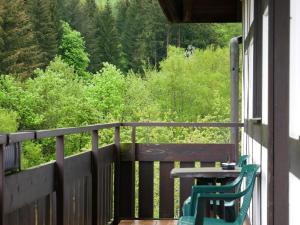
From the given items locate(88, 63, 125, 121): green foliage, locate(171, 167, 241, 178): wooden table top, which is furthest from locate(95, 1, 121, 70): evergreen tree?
locate(171, 167, 241, 178): wooden table top

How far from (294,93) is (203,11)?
5.95 metres

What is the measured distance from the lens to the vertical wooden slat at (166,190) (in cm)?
673

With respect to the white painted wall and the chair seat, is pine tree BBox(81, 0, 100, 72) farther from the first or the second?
the white painted wall

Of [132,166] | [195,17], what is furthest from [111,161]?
[195,17]

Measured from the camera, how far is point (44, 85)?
45.2 m

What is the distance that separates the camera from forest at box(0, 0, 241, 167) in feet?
141

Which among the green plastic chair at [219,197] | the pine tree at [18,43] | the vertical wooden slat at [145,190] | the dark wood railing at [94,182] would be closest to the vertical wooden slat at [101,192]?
the dark wood railing at [94,182]

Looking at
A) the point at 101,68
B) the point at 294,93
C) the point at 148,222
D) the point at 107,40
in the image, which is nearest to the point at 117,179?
the point at 148,222

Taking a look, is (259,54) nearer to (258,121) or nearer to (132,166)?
(258,121)

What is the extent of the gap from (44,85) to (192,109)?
10862 mm

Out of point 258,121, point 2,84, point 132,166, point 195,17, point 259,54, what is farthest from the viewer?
point 2,84

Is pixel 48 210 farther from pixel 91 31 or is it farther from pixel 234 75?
pixel 91 31

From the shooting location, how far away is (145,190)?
22.2ft

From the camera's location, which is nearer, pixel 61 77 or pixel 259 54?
pixel 259 54
